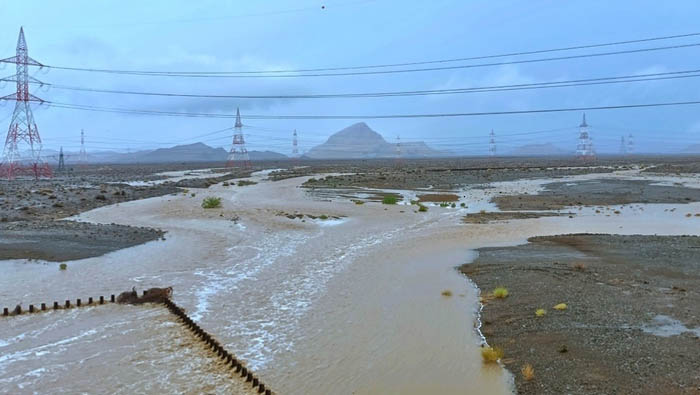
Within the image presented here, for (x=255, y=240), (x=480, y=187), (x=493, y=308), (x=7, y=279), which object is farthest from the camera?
(x=480, y=187)

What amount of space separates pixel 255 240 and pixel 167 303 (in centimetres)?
977

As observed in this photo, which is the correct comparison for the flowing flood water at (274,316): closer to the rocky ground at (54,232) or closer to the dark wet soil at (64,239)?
the dark wet soil at (64,239)

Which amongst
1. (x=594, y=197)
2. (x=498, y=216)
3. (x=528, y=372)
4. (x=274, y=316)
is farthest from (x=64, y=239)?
(x=594, y=197)

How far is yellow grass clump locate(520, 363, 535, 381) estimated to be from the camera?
787 cm

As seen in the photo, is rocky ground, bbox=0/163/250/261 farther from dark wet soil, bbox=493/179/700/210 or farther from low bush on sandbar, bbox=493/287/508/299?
dark wet soil, bbox=493/179/700/210

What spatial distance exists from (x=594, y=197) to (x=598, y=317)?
32064 mm

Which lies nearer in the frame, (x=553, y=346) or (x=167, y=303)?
(x=553, y=346)

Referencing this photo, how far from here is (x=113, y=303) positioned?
12.1 meters

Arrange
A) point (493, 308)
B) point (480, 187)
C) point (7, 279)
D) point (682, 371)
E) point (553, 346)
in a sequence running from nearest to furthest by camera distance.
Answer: point (682, 371) < point (553, 346) < point (493, 308) < point (7, 279) < point (480, 187)

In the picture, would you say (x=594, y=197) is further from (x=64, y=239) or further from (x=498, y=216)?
(x=64, y=239)

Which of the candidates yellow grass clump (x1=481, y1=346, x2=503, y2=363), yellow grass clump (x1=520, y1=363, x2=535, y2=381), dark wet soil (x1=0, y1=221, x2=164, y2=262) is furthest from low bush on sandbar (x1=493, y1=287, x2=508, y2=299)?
dark wet soil (x1=0, y1=221, x2=164, y2=262)

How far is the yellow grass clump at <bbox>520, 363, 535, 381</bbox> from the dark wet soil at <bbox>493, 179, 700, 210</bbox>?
2539cm

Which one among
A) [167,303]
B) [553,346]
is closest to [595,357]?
[553,346]

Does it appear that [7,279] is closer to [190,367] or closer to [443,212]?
[190,367]
